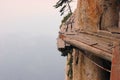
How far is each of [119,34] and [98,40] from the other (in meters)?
0.65

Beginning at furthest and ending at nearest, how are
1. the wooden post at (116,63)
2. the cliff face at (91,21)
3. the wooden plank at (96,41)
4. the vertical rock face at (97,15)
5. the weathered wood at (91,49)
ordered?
the vertical rock face at (97,15) → the cliff face at (91,21) → the wooden plank at (96,41) → the weathered wood at (91,49) → the wooden post at (116,63)

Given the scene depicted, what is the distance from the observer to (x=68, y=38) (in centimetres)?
1650

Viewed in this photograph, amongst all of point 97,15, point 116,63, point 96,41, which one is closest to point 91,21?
point 97,15

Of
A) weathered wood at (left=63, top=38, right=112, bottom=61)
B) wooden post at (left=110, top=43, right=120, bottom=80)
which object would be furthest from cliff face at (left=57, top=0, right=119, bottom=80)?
wooden post at (left=110, top=43, right=120, bottom=80)

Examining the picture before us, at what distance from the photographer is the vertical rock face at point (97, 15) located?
17234 mm

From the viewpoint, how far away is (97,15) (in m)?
17.3

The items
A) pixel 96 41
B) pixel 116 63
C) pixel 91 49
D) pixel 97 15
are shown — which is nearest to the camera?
pixel 116 63

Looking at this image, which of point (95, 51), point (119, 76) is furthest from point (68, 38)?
point (119, 76)

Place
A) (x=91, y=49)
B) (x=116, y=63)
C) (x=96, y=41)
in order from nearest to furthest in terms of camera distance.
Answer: (x=116, y=63) → (x=91, y=49) → (x=96, y=41)

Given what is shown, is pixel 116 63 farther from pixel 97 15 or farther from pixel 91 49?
pixel 97 15

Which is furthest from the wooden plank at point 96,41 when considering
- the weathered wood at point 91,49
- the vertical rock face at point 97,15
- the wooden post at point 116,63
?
the wooden post at point 116,63

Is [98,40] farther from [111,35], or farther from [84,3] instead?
[84,3]

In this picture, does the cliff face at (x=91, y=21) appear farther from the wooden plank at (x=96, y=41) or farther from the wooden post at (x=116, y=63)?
the wooden post at (x=116, y=63)

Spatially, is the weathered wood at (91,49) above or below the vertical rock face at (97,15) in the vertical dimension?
below
